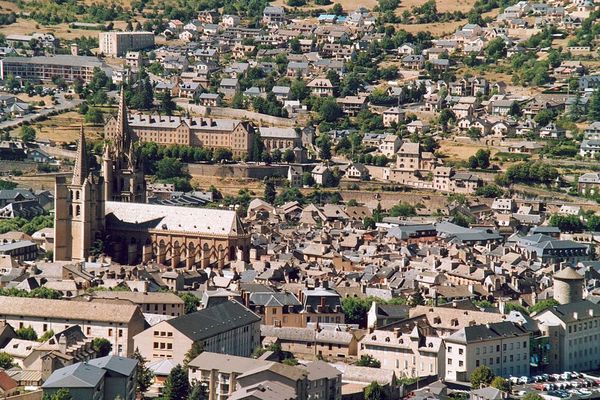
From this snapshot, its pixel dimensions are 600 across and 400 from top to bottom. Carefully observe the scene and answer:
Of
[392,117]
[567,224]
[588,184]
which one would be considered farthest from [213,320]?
[392,117]

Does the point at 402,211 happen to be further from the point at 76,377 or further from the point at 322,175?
the point at 76,377

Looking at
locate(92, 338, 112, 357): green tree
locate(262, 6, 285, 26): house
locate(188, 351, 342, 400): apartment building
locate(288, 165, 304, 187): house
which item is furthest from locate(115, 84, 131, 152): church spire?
locate(262, 6, 285, 26): house

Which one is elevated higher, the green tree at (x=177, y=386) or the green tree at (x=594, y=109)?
the green tree at (x=594, y=109)

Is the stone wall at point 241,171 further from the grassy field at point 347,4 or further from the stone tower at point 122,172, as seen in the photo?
the grassy field at point 347,4

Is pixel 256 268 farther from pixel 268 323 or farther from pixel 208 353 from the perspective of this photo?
pixel 208 353

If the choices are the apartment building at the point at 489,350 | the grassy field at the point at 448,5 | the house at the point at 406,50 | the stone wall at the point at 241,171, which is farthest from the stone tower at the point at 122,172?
the grassy field at the point at 448,5

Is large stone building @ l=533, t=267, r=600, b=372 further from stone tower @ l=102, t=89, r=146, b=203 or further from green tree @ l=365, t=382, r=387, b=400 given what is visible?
stone tower @ l=102, t=89, r=146, b=203
